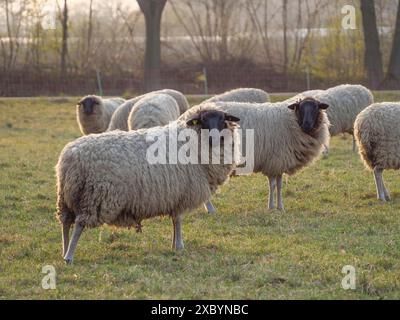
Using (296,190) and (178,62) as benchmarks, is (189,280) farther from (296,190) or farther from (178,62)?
(178,62)

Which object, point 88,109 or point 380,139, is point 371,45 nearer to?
point 88,109

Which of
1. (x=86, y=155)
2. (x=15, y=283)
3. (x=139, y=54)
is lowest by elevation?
(x=15, y=283)

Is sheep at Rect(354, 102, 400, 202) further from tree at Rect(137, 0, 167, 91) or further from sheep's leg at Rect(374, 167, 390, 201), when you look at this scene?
tree at Rect(137, 0, 167, 91)

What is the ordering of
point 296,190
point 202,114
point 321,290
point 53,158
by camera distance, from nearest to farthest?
1. point 321,290
2. point 202,114
3. point 296,190
4. point 53,158

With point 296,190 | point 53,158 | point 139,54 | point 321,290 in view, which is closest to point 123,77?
point 139,54

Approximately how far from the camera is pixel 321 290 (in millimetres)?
5398

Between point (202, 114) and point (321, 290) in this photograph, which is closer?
point (321, 290)

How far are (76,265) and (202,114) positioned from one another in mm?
1889

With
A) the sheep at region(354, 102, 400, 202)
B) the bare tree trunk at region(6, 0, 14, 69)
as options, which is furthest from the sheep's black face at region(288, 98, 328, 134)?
the bare tree trunk at region(6, 0, 14, 69)

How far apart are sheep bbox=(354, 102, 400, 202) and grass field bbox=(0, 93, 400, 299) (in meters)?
0.42

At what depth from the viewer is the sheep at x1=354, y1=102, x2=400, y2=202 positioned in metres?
8.91

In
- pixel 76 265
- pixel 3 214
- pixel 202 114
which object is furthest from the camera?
pixel 3 214

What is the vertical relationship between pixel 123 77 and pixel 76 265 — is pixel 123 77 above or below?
above

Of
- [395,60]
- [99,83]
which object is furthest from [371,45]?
[99,83]
